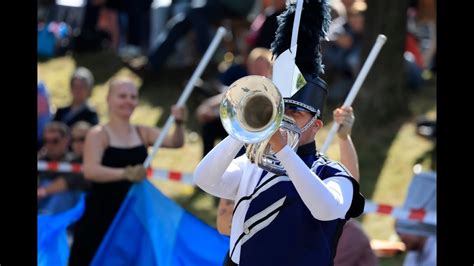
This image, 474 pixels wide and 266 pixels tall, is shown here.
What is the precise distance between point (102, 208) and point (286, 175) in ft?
9.88

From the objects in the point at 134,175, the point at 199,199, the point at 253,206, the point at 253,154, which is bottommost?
the point at 199,199

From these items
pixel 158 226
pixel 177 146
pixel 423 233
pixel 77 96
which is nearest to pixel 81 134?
pixel 77 96

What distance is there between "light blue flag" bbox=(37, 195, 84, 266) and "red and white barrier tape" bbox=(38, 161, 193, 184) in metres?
1.81

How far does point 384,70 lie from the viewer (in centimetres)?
1141

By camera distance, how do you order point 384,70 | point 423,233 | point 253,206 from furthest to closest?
point 384,70
point 423,233
point 253,206

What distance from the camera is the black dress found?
23.8ft

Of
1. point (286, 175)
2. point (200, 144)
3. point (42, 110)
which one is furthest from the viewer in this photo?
point (200, 144)

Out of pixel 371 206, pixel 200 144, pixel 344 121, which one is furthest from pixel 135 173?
pixel 200 144

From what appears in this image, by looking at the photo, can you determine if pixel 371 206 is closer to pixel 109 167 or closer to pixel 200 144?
pixel 109 167

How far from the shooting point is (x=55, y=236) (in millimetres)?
7438

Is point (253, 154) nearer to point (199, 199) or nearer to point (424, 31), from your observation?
point (199, 199)

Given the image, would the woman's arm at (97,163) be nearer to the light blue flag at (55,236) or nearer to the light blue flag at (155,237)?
the light blue flag at (155,237)

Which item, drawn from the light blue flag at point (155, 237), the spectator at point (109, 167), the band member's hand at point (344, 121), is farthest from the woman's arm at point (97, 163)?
the band member's hand at point (344, 121)

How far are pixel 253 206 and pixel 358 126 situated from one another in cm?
698
